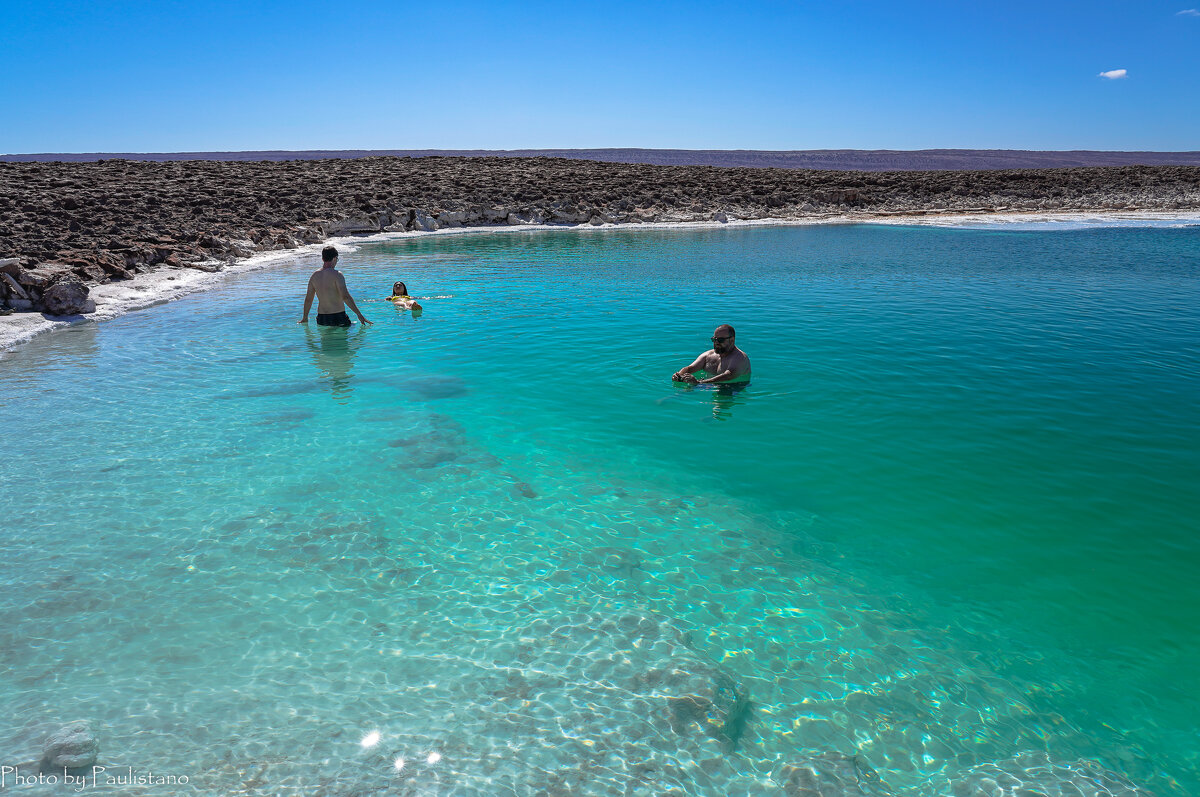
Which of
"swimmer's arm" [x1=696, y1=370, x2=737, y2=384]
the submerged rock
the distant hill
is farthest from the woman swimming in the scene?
→ the distant hill

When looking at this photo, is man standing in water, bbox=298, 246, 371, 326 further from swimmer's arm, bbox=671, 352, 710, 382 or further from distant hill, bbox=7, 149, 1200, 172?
distant hill, bbox=7, 149, 1200, 172

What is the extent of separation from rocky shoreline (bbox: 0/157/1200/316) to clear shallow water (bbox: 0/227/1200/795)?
32.2 ft

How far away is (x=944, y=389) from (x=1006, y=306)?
7458mm

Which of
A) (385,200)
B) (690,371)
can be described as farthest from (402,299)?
(385,200)

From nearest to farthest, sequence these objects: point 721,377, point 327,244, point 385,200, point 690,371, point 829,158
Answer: point 721,377 < point 690,371 < point 327,244 < point 385,200 < point 829,158

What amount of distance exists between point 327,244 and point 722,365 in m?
24.8

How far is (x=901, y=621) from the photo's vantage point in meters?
5.02

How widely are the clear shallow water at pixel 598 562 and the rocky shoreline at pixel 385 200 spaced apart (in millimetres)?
9806

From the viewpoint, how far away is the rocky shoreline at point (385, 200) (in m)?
20.8

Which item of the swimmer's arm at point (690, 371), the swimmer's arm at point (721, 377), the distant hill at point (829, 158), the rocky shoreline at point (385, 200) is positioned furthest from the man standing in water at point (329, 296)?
the distant hill at point (829, 158)

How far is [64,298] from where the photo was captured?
1398cm

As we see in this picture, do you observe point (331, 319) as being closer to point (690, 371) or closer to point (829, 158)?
point (690, 371)

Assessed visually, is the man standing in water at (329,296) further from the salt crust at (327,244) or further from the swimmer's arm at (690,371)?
the swimmer's arm at (690,371)

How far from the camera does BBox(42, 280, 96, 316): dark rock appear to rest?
13914mm
